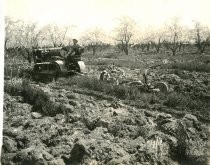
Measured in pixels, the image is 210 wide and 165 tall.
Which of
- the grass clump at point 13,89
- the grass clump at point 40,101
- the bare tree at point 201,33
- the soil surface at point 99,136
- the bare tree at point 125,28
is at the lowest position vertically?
the soil surface at point 99,136

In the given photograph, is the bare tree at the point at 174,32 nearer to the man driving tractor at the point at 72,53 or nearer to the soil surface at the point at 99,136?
the man driving tractor at the point at 72,53

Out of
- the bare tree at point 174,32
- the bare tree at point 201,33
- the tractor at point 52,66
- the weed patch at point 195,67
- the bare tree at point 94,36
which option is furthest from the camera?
the bare tree at point 94,36

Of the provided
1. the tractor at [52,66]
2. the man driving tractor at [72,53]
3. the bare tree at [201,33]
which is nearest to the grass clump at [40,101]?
the tractor at [52,66]

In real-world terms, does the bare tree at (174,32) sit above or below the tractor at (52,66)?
above

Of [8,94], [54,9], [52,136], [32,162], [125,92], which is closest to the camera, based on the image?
[32,162]

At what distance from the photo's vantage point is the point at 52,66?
8273 mm

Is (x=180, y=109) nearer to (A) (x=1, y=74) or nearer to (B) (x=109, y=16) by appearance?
(B) (x=109, y=16)

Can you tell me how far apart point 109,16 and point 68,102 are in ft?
5.49

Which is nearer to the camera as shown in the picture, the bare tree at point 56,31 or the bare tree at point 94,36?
the bare tree at point 56,31

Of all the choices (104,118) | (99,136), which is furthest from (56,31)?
(99,136)

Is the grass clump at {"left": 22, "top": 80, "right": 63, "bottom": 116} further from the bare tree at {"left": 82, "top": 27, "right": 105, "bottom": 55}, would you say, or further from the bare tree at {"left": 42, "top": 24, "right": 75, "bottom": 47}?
the bare tree at {"left": 42, "top": 24, "right": 75, "bottom": 47}

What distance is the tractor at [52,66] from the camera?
8089 mm

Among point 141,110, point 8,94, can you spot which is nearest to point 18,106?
point 8,94

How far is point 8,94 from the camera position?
5828mm
